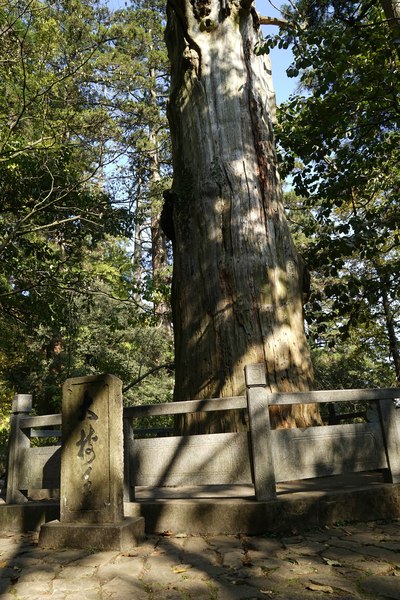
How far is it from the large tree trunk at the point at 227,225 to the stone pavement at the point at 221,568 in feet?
5.87

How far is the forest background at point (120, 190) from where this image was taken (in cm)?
794

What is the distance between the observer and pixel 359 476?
545 centimetres

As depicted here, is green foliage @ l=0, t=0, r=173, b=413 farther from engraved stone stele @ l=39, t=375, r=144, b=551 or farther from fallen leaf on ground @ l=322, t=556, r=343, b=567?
fallen leaf on ground @ l=322, t=556, r=343, b=567

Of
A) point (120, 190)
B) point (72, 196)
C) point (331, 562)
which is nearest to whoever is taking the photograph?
point (331, 562)

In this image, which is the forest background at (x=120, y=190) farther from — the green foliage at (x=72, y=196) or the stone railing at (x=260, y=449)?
the stone railing at (x=260, y=449)

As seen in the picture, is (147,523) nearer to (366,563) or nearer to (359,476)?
(366,563)

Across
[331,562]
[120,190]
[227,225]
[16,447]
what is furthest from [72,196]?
[331,562]

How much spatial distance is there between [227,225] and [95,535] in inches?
157

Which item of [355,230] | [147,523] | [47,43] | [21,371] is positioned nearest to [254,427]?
[147,523]

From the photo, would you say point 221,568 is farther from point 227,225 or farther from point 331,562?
point 227,225

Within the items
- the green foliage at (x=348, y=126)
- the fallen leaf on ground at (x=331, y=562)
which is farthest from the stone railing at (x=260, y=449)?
the green foliage at (x=348, y=126)

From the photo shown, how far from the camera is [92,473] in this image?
13.5 ft

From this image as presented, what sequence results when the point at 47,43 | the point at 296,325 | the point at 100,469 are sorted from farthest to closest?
the point at 47,43
the point at 296,325
the point at 100,469

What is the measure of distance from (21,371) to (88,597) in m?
16.7
